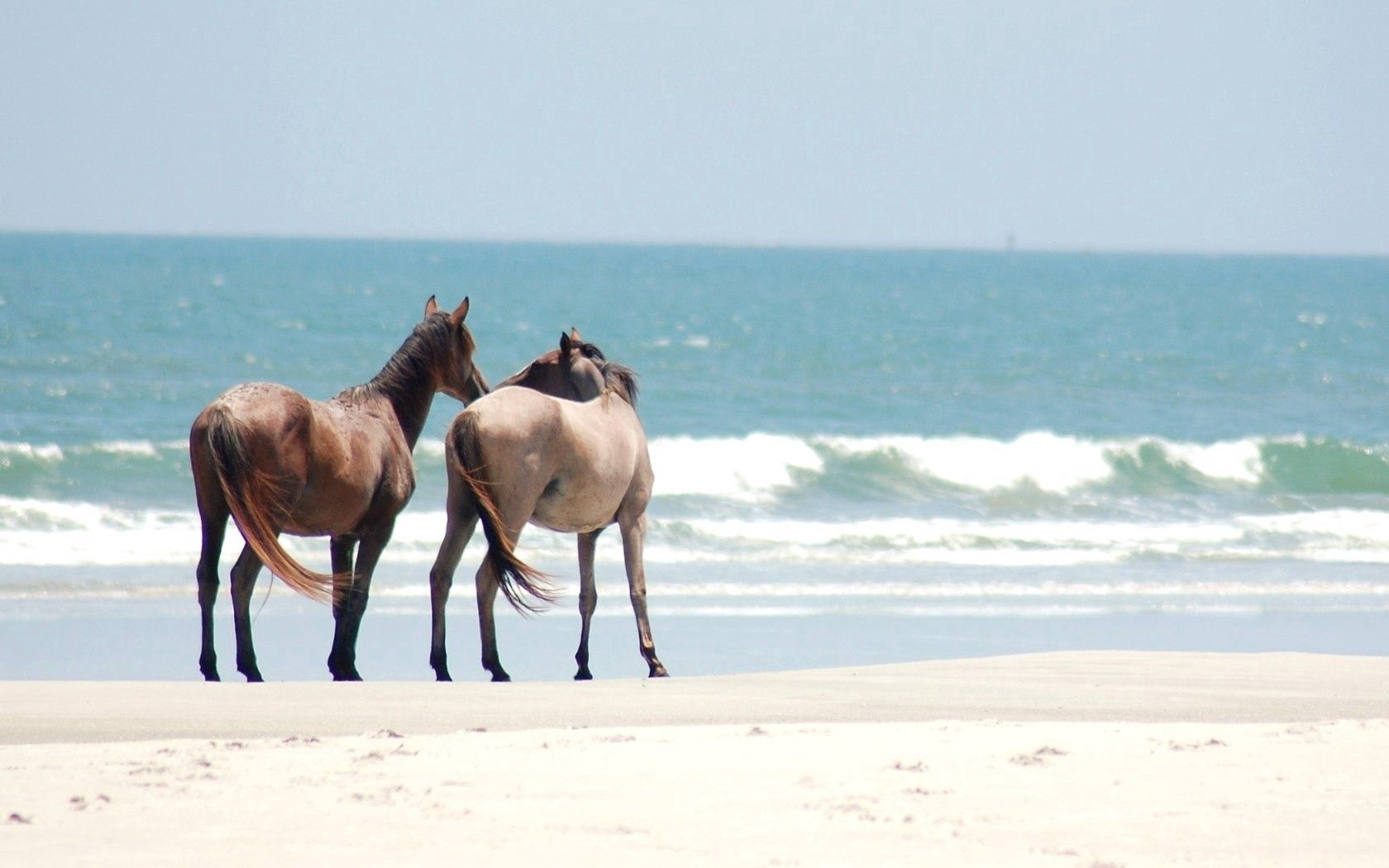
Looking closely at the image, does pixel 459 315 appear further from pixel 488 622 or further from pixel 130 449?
pixel 130 449

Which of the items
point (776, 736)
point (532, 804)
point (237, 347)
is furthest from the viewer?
point (237, 347)

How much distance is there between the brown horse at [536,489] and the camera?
749cm

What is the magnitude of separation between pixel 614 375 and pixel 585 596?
1.12m

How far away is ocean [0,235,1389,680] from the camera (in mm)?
9961

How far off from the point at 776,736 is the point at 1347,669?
129 inches

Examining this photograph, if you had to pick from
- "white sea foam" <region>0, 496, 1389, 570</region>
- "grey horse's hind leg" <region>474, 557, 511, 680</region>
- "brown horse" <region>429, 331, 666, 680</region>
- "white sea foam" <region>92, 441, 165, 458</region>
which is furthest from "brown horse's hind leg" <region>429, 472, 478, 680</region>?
"white sea foam" <region>92, 441, 165, 458</region>

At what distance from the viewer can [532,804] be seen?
15.7ft

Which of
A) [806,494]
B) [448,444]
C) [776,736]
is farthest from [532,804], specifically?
[806,494]

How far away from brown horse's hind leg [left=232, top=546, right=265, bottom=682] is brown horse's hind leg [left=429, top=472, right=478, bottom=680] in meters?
0.78

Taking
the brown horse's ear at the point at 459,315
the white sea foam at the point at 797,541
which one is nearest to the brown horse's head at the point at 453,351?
the brown horse's ear at the point at 459,315

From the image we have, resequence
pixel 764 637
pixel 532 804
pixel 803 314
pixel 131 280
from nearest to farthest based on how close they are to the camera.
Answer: pixel 532 804
pixel 764 637
pixel 803 314
pixel 131 280

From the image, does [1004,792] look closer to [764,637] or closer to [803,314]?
[764,637]

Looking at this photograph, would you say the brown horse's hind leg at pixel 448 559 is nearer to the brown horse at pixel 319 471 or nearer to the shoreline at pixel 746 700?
the brown horse at pixel 319 471

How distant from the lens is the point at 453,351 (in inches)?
316
